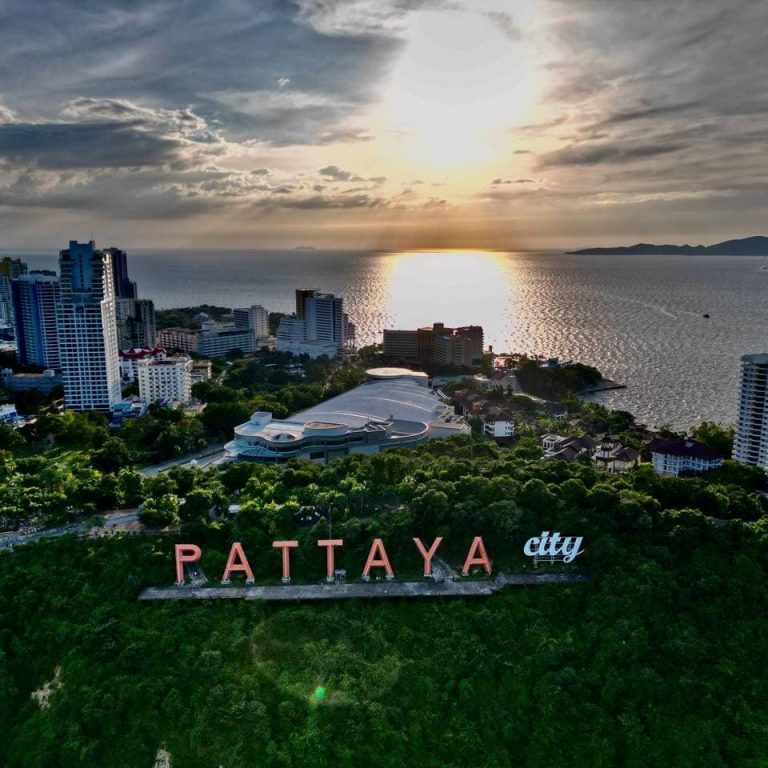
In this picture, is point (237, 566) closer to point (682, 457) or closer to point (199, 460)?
point (199, 460)

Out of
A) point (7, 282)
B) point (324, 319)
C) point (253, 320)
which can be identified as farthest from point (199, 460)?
point (7, 282)

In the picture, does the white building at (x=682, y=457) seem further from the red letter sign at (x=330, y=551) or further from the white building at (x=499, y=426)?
the red letter sign at (x=330, y=551)

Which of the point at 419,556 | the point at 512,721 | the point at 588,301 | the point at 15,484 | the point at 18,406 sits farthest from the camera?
the point at 588,301

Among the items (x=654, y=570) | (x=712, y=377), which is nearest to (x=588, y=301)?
(x=712, y=377)

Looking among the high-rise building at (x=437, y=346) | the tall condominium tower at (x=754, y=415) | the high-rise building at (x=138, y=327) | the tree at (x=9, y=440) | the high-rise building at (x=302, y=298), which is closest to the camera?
the tall condominium tower at (x=754, y=415)

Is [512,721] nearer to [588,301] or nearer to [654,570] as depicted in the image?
[654,570]

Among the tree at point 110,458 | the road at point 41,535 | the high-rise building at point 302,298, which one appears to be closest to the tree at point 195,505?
the road at point 41,535

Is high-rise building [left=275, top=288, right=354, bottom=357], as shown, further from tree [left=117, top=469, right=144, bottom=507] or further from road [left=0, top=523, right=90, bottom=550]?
road [left=0, top=523, right=90, bottom=550]
